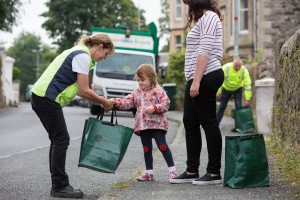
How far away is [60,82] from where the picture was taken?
7770 millimetres

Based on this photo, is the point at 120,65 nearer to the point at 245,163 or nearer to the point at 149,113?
the point at 149,113

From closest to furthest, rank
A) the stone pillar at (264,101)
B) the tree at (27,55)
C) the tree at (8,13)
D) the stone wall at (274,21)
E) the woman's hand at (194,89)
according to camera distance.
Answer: the woman's hand at (194,89)
the stone pillar at (264,101)
the tree at (8,13)
the stone wall at (274,21)
the tree at (27,55)

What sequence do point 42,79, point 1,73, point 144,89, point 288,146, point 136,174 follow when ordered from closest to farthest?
point 42,79 → point 144,89 → point 136,174 → point 288,146 → point 1,73

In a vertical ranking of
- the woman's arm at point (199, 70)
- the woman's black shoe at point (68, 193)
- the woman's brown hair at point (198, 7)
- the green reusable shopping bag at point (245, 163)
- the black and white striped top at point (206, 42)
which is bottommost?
the woman's black shoe at point (68, 193)

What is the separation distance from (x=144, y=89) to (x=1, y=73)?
3251cm

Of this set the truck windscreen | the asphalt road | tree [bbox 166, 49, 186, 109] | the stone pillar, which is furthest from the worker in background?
tree [bbox 166, 49, 186, 109]

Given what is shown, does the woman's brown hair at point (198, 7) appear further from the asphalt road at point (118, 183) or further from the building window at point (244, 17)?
the building window at point (244, 17)

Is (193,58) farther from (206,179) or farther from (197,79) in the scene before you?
(206,179)

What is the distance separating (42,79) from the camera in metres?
7.84

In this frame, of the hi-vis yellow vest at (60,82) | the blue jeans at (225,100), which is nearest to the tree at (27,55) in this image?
the blue jeans at (225,100)

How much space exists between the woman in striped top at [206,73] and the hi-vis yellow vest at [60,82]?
1103 millimetres

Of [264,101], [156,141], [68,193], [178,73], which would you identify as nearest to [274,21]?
[178,73]

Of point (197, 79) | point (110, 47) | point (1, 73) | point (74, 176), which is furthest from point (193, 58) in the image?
point (1, 73)

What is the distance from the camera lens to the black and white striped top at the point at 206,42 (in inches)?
321
